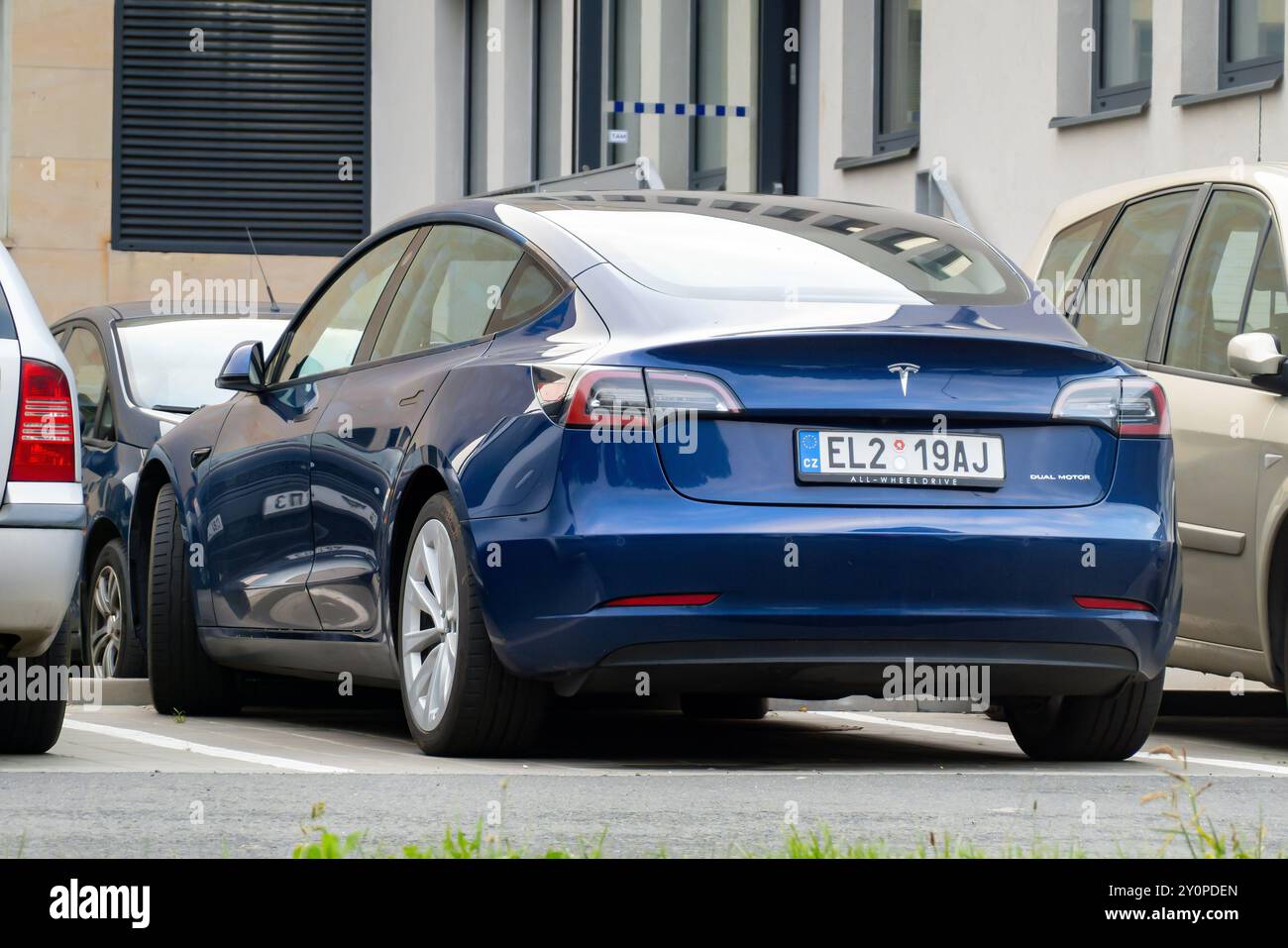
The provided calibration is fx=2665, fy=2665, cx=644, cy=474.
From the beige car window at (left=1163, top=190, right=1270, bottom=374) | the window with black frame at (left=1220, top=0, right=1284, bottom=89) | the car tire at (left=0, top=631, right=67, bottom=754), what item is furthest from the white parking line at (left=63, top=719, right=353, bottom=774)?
the window with black frame at (left=1220, top=0, right=1284, bottom=89)

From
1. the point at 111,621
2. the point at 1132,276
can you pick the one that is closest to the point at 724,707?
the point at 1132,276

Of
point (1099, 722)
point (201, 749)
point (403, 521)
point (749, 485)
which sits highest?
point (749, 485)

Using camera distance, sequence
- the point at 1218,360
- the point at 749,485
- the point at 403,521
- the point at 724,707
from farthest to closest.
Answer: the point at 724,707
the point at 1218,360
the point at 403,521
the point at 749,485

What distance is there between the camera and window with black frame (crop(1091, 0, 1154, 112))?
46.4 feet

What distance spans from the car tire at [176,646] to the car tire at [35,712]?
1.75 m

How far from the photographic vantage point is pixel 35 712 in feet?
22.6

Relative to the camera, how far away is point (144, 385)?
1067 centimetres

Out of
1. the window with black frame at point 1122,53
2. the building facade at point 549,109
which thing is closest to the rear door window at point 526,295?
the building facade at point 549,109

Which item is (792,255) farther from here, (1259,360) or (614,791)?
(614,791)

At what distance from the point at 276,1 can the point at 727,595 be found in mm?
21569

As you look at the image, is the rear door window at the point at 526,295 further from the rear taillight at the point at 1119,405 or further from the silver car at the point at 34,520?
the rear taillight at the point at 1119,405

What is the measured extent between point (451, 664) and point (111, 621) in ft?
12.6
